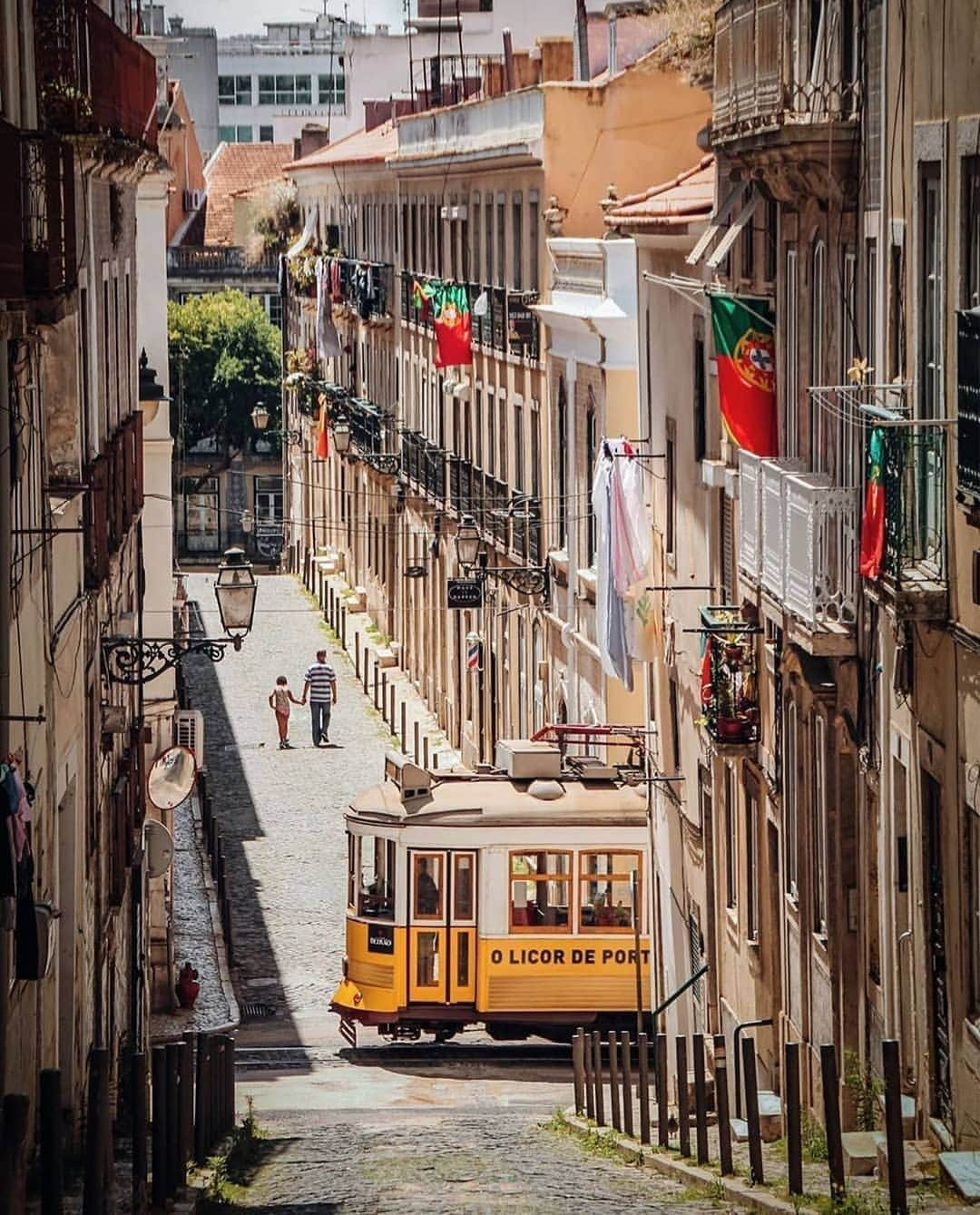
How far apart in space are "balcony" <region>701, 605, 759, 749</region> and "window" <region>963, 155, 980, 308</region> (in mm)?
7956

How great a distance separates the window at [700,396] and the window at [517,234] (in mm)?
13569

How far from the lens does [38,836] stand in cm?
1747

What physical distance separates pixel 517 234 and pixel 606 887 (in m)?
14.8

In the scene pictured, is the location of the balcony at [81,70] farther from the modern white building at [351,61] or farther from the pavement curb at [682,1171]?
the modern white building at [351,61]

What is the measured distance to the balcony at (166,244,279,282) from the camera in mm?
86750

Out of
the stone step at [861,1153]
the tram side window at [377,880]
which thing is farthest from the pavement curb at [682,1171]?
the tram side window at [377,880]

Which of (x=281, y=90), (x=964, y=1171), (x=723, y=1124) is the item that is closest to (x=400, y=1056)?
(x=723, y=1124)

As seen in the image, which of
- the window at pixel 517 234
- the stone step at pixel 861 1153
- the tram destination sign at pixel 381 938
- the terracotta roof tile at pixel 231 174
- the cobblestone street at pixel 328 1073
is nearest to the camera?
the stone step at pixel 861 1153

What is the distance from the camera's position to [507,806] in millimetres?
26625

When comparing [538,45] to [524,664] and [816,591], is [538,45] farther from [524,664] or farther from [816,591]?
[816,591]

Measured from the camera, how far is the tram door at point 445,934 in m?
26.7

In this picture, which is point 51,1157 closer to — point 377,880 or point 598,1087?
point 598,1087

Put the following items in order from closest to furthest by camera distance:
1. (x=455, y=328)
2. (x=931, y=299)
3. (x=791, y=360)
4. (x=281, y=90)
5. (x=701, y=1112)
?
(x=931, y=299) < (x=701, y=1112) < (x=791, y=360) < (x=455, y=328) < (x=281, y=90)

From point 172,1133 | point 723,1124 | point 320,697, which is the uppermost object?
point 172,1133
